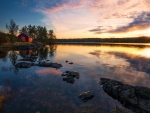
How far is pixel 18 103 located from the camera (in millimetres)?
13008

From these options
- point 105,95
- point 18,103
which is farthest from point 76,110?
point 18,103

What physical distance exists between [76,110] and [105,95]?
596 centimetres

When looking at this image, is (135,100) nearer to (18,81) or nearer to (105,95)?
(105,95)

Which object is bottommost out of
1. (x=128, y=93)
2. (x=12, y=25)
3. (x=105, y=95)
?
(x=105, y=95)

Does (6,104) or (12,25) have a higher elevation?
(12,25)

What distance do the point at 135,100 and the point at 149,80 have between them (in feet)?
36.0

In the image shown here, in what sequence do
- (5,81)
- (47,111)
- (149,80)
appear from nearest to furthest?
1. (47,111)
2. (5,81)
3. (149,80)

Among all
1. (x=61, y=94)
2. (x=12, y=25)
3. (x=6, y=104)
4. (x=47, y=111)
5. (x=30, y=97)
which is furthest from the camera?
(x=12, y=25)

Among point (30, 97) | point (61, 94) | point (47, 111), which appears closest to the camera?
point (47, 111)

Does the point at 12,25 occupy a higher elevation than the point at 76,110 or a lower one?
higher

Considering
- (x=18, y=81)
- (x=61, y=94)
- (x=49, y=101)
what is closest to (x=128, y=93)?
(x=61, y=94)

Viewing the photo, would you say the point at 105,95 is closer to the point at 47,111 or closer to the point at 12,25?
the point at 47,111

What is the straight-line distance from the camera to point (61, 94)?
1565 cm

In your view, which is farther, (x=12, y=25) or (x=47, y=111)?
(x=12, y=25)
